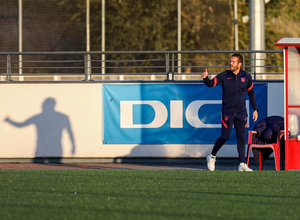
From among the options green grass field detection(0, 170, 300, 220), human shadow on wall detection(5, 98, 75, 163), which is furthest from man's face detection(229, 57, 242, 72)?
human shadow on wall detection(5, 98, 75, 163)

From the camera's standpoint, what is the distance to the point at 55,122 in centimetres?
1474

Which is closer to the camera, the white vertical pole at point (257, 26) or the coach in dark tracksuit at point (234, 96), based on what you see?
the coach in dark tracksuit at point (234, 96)

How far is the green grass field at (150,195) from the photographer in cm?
641

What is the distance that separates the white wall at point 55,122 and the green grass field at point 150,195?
159 inches

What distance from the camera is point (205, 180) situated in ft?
30.5

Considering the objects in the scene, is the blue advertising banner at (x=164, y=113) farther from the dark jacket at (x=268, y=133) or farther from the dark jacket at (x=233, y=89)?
the dark jacket at (x=233, y=89)

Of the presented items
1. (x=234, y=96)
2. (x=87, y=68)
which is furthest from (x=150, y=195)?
(x=87, y=68)

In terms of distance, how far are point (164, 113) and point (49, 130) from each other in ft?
8.77

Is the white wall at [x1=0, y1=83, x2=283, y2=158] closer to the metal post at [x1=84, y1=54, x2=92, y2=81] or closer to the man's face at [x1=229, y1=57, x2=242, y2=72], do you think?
the metal post at [x1=84, y1=54, x2=92, y2=81]

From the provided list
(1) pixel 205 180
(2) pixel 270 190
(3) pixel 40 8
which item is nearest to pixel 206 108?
(1) pixel 205 180

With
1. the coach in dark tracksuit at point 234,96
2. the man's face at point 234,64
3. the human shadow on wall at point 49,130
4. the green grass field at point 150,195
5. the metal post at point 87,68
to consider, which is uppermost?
the metal post at point 87,68

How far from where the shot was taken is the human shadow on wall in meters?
14.7

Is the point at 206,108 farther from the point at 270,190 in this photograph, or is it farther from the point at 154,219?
the point at 154,219

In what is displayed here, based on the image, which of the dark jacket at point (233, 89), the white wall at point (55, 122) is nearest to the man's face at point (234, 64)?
the dark jacket at point (233, 89)
